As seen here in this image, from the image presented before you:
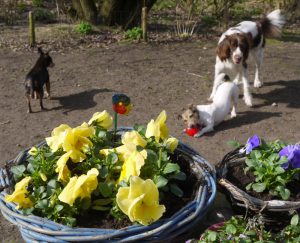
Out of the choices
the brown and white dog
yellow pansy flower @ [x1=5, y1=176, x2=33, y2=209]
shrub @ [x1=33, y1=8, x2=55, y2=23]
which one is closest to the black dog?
the brown and white dog

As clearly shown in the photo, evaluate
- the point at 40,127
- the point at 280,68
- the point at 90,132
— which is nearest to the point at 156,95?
the point at 40,127

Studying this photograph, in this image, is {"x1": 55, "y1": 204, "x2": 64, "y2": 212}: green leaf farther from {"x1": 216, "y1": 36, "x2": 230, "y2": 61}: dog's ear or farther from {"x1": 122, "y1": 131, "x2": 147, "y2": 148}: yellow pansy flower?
{"x1": 216, "y1": 36, "x2": 230, "y2": 61}: dog's ear

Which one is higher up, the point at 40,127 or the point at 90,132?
the point at 90,132

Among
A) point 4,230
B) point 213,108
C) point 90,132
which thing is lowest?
point 4,230

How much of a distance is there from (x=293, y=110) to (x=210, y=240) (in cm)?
444

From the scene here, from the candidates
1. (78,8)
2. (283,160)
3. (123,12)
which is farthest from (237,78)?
(78,8)

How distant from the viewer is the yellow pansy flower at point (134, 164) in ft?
7.31

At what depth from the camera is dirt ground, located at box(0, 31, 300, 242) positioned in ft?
17.3

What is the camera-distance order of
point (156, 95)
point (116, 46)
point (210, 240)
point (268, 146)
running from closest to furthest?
point (210, 240) → point (268, 146) → point (156, 95) → point (116, 46)

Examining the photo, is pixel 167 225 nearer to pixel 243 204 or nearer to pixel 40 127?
pixel 243 204

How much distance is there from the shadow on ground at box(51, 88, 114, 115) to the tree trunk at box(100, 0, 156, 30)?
4.30 m

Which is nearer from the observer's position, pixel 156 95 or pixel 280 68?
pixel 156 95

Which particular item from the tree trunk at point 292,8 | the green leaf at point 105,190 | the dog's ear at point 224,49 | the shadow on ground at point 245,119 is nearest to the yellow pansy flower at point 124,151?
the green leaf at point 105,190

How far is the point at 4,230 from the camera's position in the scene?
325 centimetres
